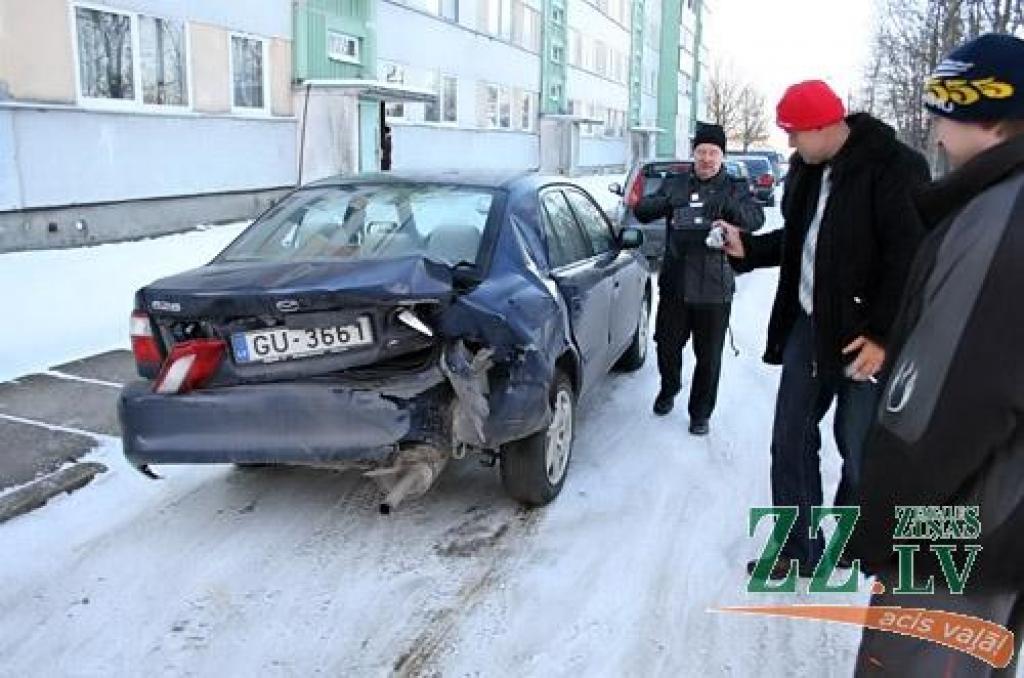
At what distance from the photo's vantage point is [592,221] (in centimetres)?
563

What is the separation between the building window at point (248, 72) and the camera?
14688 mm

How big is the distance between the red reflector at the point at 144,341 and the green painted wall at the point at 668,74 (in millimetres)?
57099

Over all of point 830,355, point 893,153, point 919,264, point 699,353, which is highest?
point 893,153

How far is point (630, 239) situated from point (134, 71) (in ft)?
31.1

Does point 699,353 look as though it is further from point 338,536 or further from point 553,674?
point 553,674

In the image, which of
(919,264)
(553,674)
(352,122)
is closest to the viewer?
(919,264)

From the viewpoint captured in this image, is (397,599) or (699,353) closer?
(397,599)

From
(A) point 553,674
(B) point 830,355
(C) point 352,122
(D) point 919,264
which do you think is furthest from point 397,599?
(C) point 352,122

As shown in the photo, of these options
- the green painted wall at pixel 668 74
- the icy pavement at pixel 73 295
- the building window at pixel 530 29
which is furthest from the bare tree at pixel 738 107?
the icy pavement at pixel 73 295

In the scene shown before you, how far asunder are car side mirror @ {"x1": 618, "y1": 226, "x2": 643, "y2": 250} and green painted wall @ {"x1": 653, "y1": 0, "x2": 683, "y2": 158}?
54624mm

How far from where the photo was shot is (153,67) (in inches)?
506

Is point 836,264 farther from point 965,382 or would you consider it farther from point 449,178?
point 449,178

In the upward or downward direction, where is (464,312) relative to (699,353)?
upward

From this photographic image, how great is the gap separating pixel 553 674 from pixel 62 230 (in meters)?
10.4
